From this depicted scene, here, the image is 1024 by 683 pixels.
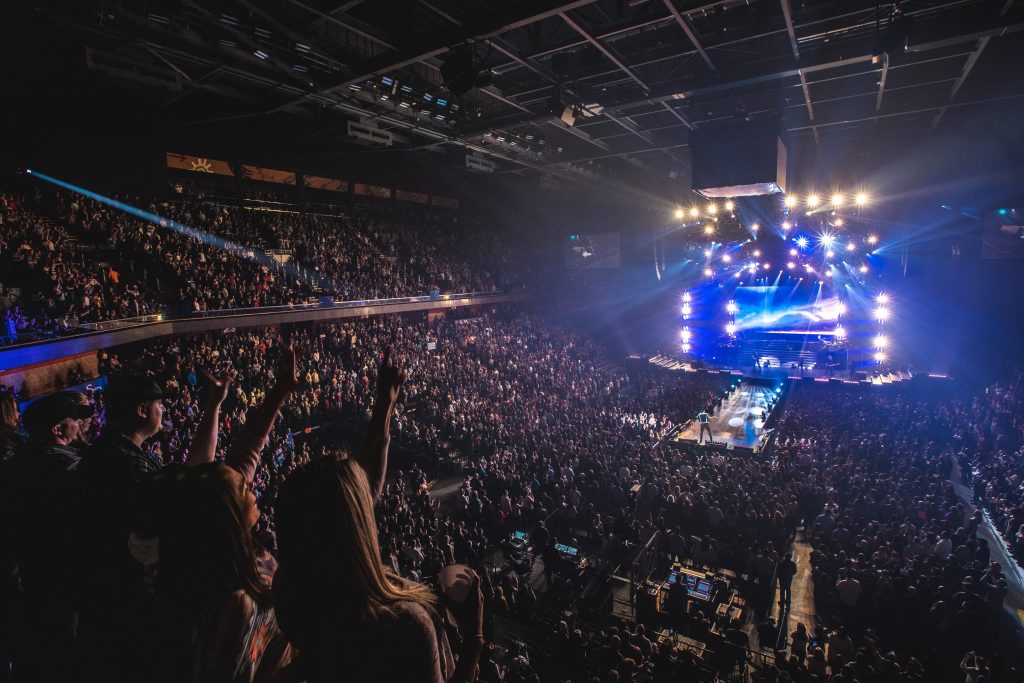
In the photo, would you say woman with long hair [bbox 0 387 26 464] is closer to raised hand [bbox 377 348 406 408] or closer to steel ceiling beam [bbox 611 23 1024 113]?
raised hand [bbox 377 348 406 408]

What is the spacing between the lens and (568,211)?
37.3 m

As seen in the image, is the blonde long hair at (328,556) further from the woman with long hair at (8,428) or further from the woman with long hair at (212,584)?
the woman with long hair at (8,428)

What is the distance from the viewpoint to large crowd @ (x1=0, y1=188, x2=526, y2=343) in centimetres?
1175

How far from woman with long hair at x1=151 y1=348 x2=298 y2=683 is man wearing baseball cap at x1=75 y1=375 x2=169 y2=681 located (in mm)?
261

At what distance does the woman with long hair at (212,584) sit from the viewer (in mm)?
1401

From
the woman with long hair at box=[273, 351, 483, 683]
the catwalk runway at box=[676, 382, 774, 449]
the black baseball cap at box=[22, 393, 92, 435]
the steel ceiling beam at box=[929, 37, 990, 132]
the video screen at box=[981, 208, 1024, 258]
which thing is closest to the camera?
the woman with long hair at box=[273, 351, 483, 683]

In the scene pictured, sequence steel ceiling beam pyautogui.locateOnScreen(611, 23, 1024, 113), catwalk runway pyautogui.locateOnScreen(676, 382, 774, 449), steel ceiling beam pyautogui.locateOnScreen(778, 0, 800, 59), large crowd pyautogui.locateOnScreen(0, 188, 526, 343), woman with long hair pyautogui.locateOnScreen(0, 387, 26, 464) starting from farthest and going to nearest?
catwalk runway pyautogui.locateOnScreen(676, 382, 774, 449)
large crowd pyautogui.locateOnScreen(0, 188, 526, 343)
steel ceiling beam pyautogui.locateOnScreen(611, 23, 1024, 113)
steel ceiling beam pyautogui.locateOnScreen(778, 0, 800, 59)
woman with long hair pyautogui.locateOnScreen(0, 387, 26, 464)

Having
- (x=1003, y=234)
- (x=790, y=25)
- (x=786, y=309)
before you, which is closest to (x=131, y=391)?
(x=790, y=25)

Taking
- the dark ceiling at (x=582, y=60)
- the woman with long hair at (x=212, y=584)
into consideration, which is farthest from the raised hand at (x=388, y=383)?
the dark ceiling at (x=582, y=60)

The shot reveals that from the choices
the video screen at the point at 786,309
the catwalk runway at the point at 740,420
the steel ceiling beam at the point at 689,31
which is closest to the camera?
the steel ceiling beam at the point at 689,31

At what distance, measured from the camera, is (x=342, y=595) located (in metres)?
1.21

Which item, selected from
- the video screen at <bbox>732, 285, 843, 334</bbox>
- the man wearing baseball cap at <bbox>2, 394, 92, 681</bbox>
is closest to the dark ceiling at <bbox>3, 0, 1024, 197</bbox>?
the man wearing baseball cap at <bbox>2, 394, 92, 681</bbox>

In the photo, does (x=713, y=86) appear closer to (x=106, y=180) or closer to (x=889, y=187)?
(x=889, y=187)

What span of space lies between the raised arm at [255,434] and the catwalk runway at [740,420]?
17788mm
